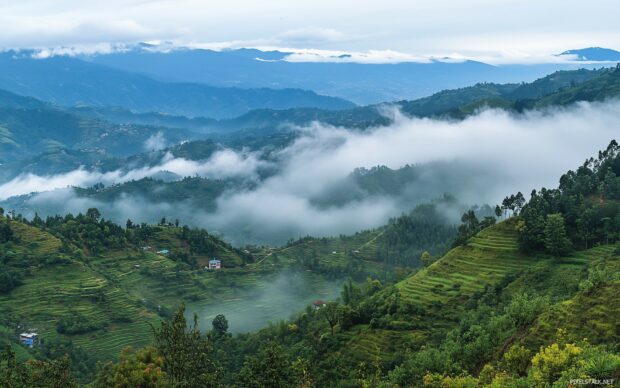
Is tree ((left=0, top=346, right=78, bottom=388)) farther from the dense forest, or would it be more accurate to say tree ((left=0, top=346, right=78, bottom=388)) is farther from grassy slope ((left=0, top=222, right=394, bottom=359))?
grassy slope ((left=0, top=222, right=394, bottom=359))

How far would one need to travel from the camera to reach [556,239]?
75.2m

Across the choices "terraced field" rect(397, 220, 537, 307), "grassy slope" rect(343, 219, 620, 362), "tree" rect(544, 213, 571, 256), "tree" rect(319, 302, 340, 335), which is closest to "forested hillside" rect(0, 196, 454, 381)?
"terraced field" rect(397, 220, 537, 307)

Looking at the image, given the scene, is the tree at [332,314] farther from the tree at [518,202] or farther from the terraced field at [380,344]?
the tree at [518,202]

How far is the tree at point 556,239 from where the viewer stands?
2958 inches

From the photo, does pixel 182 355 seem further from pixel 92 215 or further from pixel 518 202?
pixel 92 215

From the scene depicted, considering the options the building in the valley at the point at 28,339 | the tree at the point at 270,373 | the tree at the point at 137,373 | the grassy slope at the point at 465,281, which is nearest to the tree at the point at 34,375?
the tree at the point at 137,373

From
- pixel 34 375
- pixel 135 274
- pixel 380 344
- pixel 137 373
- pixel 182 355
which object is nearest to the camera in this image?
pixel 182 355

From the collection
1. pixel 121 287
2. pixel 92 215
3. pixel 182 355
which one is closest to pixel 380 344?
pixel 182 355

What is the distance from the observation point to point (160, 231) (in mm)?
151000

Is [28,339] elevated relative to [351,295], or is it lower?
lower

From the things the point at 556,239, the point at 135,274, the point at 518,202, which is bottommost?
the point at 135,274

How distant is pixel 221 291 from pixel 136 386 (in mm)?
86356

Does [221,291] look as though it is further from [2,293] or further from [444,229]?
[444,229]

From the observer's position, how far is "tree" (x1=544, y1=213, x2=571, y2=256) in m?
75.1
